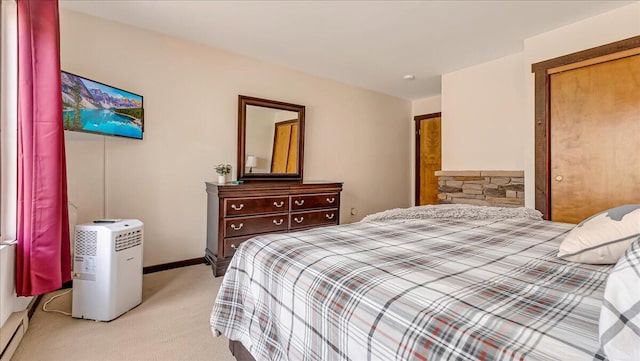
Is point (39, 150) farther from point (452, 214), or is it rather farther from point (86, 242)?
point (452, 214)

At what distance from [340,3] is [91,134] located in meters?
2.29

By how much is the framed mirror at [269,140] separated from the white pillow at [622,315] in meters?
3.25

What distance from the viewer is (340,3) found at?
241cm

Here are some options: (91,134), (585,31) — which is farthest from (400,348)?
(585,31)

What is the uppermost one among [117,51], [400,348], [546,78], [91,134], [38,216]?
[117,51]

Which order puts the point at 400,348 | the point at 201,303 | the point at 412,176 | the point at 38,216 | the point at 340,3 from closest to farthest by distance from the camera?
the point at 400,348, the point at 38,216, the point at 201,303, the point at 340,3, the point at 412,176

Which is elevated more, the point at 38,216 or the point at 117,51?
the point at 117,51

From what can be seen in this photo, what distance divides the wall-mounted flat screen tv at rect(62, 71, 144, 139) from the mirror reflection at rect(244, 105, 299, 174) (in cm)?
115

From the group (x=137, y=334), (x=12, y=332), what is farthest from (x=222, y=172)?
(x=12, y=332)

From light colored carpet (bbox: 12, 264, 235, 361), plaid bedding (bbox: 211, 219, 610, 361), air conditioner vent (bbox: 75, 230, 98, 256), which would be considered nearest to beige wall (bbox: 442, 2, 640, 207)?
plaid bedding (bbox: 211, 219, 610, 361)

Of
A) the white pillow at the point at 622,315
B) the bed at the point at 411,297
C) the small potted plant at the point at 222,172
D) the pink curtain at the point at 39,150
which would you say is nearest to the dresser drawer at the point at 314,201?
the small potted plant at the point at 222,172

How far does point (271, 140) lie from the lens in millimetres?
3689

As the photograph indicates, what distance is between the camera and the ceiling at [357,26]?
8.03 feet

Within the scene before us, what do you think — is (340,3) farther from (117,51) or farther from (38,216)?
(38,216)
